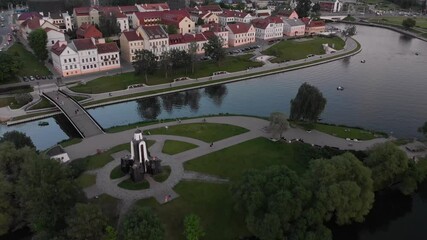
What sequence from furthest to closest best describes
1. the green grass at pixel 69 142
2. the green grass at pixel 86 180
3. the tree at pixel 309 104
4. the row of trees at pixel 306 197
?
the tree at pixel 309 104, the green grass at pixel 69 142, the green grass at pixel 86 180, the row of trees at pixel 306 197

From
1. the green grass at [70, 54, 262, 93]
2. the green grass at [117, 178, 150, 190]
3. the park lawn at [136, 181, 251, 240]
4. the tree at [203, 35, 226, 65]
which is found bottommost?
the park lawn at [136, 181, 251, 240]

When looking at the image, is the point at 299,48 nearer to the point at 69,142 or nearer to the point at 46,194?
the point at 69,142

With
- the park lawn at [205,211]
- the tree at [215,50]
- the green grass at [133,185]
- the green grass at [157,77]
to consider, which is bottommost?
the park lawn at [205,211]

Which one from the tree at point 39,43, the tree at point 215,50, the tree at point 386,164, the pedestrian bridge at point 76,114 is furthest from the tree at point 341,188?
the tree at point 39,43

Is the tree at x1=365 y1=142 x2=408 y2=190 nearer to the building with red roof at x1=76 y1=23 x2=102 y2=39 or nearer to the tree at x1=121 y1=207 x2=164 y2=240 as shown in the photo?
the tree at x1=121 y1=207 x2=164 y2=240

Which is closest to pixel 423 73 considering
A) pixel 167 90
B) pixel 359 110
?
pixel 359 110

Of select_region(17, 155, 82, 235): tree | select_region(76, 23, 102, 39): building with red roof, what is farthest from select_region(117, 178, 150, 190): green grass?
select_region(76, 23, 102, 39): building with red roof

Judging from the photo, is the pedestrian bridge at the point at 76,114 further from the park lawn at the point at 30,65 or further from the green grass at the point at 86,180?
the park lawn at the point at 30,65
